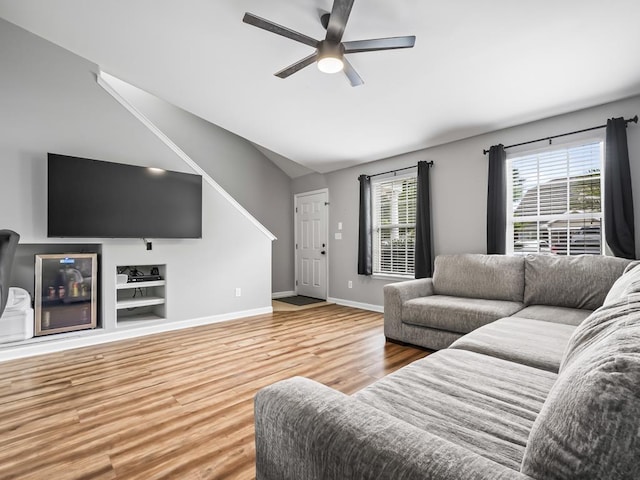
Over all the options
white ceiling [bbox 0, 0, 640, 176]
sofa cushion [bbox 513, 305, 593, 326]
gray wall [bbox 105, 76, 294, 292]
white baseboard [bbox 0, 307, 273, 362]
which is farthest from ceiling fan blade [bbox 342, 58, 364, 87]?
gray wall [bbox 105, 76, 294, 292]

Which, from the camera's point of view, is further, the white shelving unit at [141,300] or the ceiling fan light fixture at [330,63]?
the white shelving unit at [141,300]

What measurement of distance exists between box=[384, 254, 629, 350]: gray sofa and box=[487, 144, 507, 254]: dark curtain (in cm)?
28

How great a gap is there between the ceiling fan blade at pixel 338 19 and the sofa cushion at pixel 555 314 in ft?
8.24

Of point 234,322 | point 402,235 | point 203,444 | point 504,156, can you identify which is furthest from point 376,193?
point 203,444

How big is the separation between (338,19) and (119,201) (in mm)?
2946

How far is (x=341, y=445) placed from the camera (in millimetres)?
717

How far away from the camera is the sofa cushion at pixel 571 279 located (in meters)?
2.54

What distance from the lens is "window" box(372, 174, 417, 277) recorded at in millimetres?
4523

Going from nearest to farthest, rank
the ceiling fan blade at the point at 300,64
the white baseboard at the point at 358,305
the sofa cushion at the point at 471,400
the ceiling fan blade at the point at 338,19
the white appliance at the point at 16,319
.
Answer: the sofa cushion at the point at 471,400
the ceiling fan blade at the point at 338,19
the ceiling fan blade at the point at 300,64
the white appliance at the point at 16,319
the white baseboard at the point at 358,305

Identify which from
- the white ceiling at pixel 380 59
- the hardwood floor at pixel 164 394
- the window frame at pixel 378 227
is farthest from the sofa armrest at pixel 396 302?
the white ceiling at pixel 380 59

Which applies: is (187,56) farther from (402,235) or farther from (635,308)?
(635,308)

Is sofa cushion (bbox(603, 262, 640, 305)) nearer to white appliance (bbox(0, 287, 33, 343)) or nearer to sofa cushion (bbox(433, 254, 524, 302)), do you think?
sofa cushion (bbox(433, 254, 524, 302))

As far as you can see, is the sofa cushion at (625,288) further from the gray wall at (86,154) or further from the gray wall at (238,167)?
the gray wall at (238,167)

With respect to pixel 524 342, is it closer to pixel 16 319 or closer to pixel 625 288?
pixel 625 288
